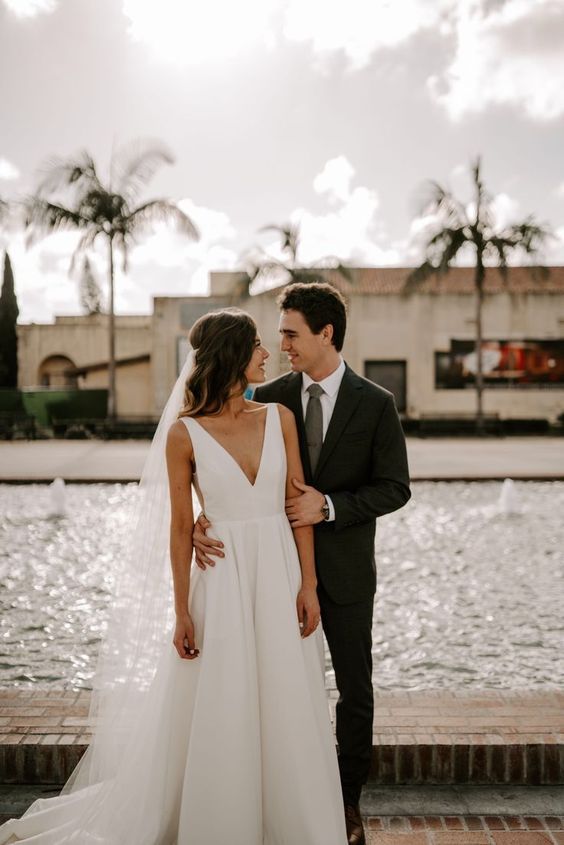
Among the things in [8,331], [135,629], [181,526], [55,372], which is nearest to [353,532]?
[181,526]

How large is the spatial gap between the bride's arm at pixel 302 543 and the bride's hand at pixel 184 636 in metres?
0.40

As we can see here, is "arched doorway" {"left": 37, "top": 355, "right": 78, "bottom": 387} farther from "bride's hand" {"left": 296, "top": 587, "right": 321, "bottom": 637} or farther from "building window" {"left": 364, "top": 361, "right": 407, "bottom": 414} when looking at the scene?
"bride's hand" {"left": 296, "top": 587, "right": 321, "bottom": 637}

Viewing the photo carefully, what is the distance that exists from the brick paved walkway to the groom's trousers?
0.52ft

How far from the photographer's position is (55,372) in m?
42.3

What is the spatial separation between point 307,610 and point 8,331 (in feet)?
138

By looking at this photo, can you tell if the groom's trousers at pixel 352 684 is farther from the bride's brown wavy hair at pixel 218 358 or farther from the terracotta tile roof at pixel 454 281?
the terracotta tile roof at pixel 454 281

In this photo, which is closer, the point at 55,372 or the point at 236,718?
the point at 236,718

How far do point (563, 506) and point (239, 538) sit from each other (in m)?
9.36

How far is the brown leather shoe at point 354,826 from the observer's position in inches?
107

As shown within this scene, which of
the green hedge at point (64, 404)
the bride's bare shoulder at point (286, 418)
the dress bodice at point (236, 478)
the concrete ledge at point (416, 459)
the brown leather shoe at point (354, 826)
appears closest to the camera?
the dress bodice at point (236, 478)

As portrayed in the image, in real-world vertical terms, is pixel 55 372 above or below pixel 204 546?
above

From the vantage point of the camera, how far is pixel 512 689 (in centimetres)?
423

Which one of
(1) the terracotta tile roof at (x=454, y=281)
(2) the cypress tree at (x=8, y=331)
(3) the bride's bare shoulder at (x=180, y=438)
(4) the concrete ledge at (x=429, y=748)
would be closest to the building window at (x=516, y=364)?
(1) the terracotta tile roof at (x=454, y=281)

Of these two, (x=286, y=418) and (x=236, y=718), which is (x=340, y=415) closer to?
(x=286, y=418)
